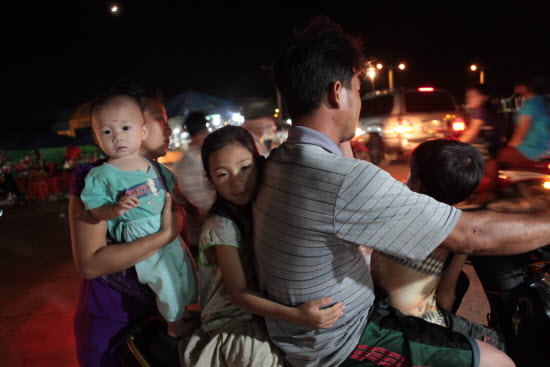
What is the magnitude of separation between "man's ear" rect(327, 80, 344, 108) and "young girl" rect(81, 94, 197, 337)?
87cm

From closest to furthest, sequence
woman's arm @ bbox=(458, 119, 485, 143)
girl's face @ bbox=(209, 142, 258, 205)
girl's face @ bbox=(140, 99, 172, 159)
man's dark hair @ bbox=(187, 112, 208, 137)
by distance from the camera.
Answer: girl's face @ bbox=(209, 142, 258, 205), girl's face @ bbox=(140, 99, 172, 159), man's dark hair @ bbox=(187, 112, 208, 137), woman's arm @ bbox=(458, 119, 485, 143)

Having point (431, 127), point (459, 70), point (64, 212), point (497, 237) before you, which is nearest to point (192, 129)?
point (497, 237)

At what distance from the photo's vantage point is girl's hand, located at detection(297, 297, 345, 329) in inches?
47.6

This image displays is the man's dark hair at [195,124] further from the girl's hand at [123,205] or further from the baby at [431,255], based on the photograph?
the baby at [431,255]

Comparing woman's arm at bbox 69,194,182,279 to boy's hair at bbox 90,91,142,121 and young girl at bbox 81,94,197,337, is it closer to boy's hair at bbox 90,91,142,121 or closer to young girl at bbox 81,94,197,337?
young girl at bbox 81,94,197,337

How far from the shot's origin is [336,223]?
1168mm

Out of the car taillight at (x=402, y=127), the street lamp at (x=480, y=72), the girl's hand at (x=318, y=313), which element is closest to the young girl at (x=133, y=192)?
the girl's hand at (x=318, y=313)

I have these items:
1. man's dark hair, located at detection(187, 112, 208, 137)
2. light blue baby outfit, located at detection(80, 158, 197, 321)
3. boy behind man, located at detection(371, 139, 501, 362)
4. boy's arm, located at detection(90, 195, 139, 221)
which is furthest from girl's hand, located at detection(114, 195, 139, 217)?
man's dark hair, located at detection(187, 112, 208, 137)

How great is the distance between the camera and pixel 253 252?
1480mm

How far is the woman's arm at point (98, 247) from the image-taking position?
55.3 inches

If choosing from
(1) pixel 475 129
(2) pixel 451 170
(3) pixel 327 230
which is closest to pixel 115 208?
(3) pixel 327 230

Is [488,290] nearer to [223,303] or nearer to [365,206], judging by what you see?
[365,206]

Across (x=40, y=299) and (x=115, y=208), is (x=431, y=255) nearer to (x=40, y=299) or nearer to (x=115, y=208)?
(x=115, y=208)

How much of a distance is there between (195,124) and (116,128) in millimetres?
2137
